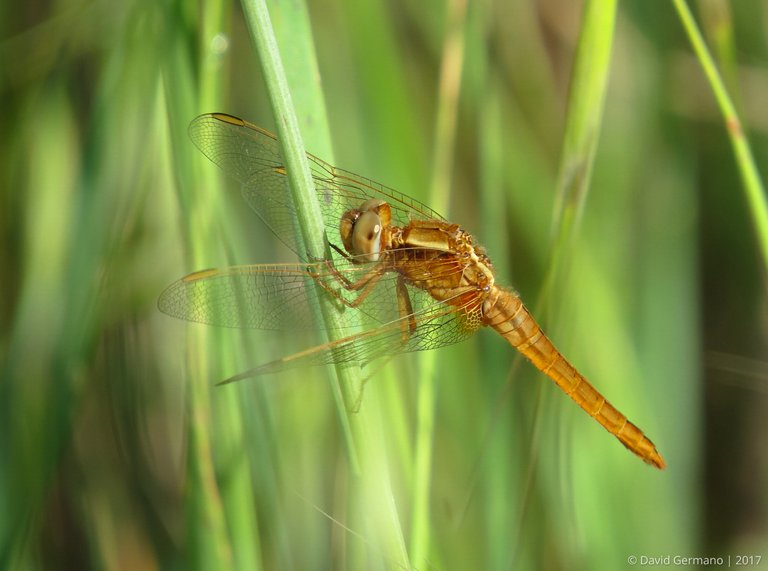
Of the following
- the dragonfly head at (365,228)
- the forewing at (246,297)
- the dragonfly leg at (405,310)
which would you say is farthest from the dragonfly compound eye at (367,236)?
the forewing at (246,297)

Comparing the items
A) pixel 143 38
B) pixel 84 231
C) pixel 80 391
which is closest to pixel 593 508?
pixel 80 391

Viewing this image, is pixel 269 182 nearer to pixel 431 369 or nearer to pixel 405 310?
pixel 405 310

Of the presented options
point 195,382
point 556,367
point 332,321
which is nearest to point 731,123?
point 556,367

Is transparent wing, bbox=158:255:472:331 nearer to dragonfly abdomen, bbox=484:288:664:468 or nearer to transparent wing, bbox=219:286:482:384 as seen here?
transparent wing, bbox=219:286:482:384

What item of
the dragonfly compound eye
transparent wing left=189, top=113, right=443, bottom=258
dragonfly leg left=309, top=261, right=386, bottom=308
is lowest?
dragonfly leg left=309, top=261, right=386, bottom=308

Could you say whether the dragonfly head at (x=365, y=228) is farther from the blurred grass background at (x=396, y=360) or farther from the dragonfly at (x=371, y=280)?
the blurred grass background at (x=396, y=360)

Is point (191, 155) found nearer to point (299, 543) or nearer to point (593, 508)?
point (299, 543)

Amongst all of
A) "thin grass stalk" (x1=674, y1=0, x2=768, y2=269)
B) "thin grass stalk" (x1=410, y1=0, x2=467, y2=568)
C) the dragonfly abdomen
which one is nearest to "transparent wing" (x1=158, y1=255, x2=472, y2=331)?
"thin grass stalk" (x1=410, y1=0, x2=467, y2=568)
